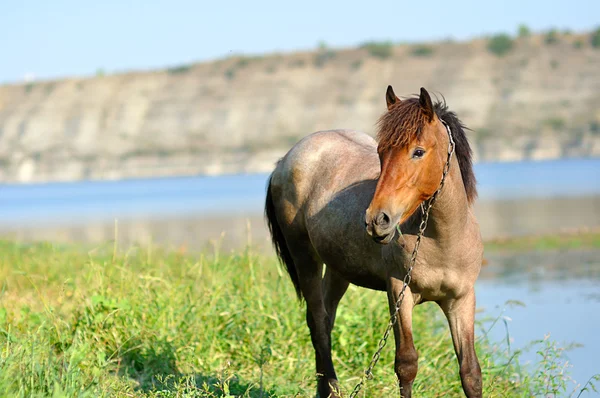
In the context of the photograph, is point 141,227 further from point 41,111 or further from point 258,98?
point 41,111

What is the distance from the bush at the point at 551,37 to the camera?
72250 millimetres

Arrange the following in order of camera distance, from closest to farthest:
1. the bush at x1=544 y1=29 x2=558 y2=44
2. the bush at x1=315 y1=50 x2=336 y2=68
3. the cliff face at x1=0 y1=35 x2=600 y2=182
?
1. the cliff face at x1=0 y1=35 x2=600 y2=182
2. the bush at x1=544 y1=29 x2=558 y2=44
3. the bush at x1=315 y1=50 x2=336 y2=68

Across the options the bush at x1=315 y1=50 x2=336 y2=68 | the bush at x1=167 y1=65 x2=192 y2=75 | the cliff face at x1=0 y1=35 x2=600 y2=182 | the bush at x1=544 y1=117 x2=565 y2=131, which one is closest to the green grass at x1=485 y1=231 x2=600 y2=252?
the cliff face at x1=0 y1=35 x2=600 y2=182

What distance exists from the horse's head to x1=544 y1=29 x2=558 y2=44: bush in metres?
70.7

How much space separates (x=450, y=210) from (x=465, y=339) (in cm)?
77

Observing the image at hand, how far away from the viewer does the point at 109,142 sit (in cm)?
7581

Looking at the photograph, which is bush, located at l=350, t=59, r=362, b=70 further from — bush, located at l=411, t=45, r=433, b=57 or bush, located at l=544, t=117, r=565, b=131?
bush, located at l=544, t=117, r=565, b=131

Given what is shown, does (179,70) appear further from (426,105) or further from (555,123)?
(426,105)

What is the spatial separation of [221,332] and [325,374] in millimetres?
1300

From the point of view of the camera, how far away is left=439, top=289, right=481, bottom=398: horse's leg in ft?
17.2

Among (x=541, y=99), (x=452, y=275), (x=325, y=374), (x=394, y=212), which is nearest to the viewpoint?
(x=394, y=212)

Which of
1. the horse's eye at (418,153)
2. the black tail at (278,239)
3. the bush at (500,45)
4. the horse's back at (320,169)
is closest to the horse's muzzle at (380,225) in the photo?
the horse's eye at (418,153)

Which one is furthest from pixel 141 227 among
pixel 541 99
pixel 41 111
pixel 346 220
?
pixel 41 111

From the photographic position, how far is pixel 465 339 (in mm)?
5289
